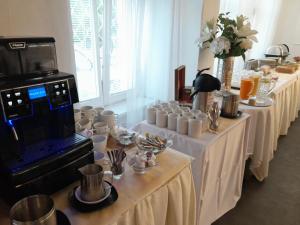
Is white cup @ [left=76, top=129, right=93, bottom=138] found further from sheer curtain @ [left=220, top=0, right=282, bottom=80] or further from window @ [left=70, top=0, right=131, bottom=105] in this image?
sheer curtain @ [left=220, top=0, right=282, bottom=80]

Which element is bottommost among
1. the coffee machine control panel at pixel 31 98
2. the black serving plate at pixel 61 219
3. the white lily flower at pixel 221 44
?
the black serving plate at pixel 61 219

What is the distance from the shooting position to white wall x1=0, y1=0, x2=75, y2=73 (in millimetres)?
1108

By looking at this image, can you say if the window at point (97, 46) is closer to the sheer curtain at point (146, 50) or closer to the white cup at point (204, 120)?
the sheer curtain at point (146, 50)

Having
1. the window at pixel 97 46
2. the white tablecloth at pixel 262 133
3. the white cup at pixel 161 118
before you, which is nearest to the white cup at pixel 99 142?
the white cup at pixel 161 118

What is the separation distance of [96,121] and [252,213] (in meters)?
1.33

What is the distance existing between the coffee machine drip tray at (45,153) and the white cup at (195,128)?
1.95 ft

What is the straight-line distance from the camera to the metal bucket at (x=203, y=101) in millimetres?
1396

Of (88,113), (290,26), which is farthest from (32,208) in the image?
(290,26)

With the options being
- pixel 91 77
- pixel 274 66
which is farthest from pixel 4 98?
pixel 274 66

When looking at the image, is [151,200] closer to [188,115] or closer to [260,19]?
[188,115]

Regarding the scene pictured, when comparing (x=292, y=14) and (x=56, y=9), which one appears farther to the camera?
(x=292, y=14)

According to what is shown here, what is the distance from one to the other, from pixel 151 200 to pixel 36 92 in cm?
50

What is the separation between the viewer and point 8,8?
43.3 inches

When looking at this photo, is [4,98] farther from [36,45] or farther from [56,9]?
[56,9]
